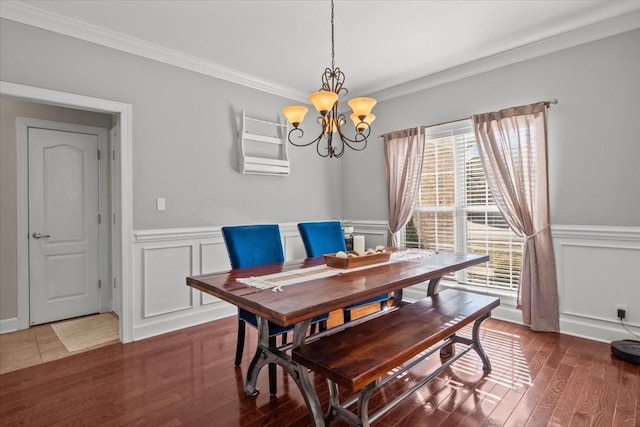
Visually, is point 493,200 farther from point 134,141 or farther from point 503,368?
point 134,141

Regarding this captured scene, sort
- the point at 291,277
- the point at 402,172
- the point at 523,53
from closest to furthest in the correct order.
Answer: the point at 291,277 → the point at 523,53 → the point at 402,172

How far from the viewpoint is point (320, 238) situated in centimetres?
315

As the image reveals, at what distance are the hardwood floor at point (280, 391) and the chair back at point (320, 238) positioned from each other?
41.2 inches

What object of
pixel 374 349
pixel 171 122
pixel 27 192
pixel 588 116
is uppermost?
pixel 171 122

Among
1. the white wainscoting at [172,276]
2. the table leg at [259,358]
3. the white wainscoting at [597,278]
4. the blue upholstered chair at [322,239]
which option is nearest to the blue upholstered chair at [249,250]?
the table leg at [259,358]

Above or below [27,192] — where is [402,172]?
above

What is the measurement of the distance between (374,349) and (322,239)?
1551 millimetres

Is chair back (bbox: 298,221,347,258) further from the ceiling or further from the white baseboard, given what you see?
the white baseboard

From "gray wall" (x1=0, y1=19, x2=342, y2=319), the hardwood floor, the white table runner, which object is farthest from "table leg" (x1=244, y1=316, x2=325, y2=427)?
"gray wall" (x1=0, y1=19, x2=342, y2=319)

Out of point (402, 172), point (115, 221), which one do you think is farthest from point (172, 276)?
point (402, 172)

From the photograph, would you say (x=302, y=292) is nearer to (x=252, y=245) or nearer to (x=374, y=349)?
(x=374, y=349)

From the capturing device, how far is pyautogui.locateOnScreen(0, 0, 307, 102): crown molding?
8.38ft

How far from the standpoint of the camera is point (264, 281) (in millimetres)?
1954

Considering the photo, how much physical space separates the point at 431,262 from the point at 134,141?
2.81 meters
